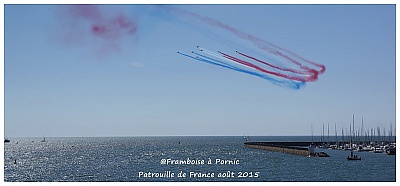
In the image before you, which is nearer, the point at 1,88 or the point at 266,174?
the point at 1,88

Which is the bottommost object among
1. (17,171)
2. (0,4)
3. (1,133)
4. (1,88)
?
(17,171)

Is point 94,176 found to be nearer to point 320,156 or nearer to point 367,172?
point 367,172

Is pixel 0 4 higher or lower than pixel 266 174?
higher

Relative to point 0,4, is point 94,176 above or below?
below

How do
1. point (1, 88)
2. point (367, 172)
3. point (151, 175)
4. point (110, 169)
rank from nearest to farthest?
point (1, 88)
point (151, 175)
point (367, 172)
point (110, 169)

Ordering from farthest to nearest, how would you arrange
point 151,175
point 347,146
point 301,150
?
1. point 347,146
2. point 301,150
3. point 151,175

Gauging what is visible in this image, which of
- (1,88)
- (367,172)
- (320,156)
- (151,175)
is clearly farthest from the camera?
(320,156)

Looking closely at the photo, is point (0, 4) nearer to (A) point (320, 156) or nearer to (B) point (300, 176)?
(B) point (300, 176)
